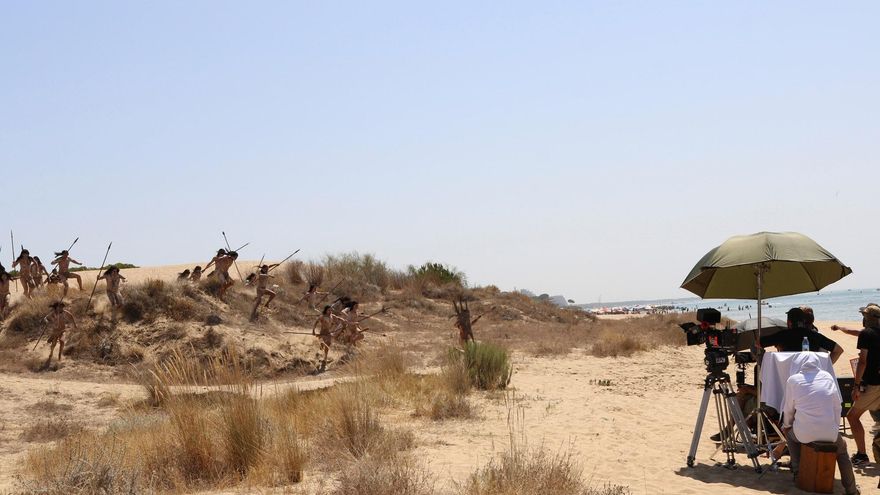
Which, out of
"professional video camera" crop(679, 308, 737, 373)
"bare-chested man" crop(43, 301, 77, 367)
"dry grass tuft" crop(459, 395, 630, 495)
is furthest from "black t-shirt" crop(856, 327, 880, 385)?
"bare-chested man" crop(43, 301, 77, 367)

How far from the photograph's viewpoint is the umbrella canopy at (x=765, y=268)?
8.15 meters

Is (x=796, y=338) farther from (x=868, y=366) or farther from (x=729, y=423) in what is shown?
(x=729, y=423)

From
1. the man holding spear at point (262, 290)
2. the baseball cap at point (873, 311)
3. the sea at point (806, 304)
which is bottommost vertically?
the sea at point (806, 304)

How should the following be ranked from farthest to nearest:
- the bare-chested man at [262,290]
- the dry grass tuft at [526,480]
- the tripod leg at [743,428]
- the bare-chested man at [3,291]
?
the bare-chested man at [262,290] < the bare-chested man at [3,291] < the tripod leg at [743,428] < the dry grass tuft at [526,480]

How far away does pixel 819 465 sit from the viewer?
24.2 feet

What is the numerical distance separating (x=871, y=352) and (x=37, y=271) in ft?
81.2

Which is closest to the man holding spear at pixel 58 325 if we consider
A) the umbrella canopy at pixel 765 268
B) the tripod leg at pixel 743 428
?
the umbrella canopy at pixel 765 268

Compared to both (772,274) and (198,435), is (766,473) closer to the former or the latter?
(772,274)

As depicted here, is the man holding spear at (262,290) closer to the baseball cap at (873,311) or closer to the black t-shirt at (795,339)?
the black t-shirt at (795,339)

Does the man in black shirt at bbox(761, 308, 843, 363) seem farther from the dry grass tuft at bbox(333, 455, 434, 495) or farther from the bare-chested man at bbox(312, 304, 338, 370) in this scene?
the bare-chested man at bbox(312, 304, 338, 370)

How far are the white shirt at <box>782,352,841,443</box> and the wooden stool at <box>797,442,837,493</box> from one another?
3.7 inches

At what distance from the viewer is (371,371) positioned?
14.0 m

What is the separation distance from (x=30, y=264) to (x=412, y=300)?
575 inches

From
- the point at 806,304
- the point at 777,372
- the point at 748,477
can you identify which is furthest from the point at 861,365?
the point at 806,304
